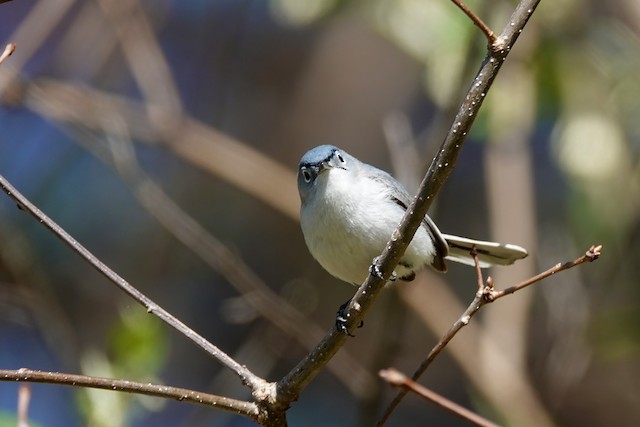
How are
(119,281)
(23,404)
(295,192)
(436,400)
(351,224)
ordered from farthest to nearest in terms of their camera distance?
1. (295,192)
2. (351,224)
3. (119,281)
4. (23,404)
5. (436,400)

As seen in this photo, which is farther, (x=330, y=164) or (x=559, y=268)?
(x=330, y=164)

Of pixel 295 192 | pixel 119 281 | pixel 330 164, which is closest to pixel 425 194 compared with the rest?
pixel 119 281

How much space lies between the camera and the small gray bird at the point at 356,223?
2605 mm

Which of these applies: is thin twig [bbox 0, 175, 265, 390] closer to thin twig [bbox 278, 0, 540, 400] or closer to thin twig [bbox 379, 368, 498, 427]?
thin twig [bbox 278, 0, 540, 400]

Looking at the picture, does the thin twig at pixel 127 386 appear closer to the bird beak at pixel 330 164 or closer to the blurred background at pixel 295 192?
the blurred background at pixel 295 192

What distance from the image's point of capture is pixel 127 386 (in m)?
1.70

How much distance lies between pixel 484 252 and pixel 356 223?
53cm

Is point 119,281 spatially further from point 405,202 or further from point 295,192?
point 295,192

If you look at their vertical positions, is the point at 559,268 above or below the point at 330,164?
below

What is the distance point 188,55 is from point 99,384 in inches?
164

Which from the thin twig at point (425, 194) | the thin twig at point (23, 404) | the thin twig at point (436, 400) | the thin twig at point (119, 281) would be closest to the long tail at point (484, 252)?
the thin twig at point (425, 194)

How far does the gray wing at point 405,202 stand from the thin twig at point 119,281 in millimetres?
986

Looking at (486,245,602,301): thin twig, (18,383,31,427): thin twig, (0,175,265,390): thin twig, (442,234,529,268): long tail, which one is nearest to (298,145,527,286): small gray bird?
(442,234,529,268): long tail

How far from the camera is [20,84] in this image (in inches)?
138
